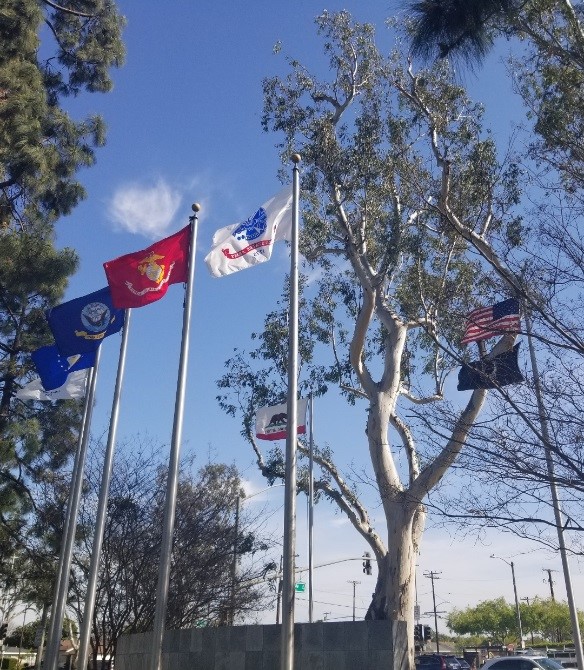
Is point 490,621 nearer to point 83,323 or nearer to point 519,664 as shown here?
point 519,664

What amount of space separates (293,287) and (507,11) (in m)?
5.26

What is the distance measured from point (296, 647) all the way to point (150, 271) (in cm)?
728

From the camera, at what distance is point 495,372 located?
9.88 meters

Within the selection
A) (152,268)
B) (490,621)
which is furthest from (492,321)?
(490,621)

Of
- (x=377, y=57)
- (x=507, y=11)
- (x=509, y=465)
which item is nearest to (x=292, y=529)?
(x=509, y=465)

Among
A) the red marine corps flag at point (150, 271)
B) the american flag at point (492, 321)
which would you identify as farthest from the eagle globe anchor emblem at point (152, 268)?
the american flag at point (492, 321)

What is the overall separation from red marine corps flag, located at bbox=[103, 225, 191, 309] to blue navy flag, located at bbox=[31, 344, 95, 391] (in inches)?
158

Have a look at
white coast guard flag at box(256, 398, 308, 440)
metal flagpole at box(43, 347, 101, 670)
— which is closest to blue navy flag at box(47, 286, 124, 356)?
metal flagpole at box(43, 347, 101, 670)

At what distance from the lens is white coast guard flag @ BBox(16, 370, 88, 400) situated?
19.2m

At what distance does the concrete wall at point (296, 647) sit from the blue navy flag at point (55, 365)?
7010 millimetres

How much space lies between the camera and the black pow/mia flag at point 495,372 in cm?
975

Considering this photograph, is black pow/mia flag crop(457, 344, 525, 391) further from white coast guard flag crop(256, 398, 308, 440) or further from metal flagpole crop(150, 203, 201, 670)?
white coast guard flag crop(256, 398, 308, 440)

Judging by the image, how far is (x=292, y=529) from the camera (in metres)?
11.2

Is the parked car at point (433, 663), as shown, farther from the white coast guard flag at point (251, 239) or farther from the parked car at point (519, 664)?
the white coast guard flag at point (251, 239)
